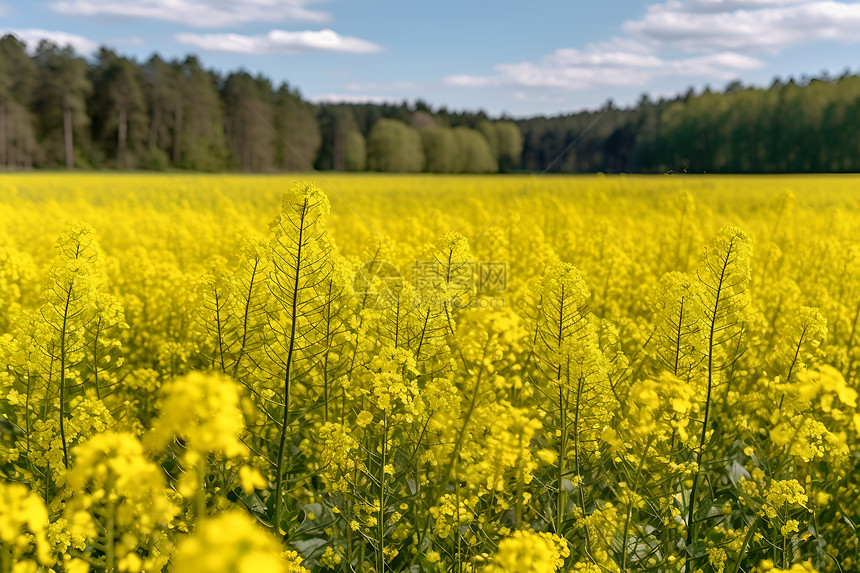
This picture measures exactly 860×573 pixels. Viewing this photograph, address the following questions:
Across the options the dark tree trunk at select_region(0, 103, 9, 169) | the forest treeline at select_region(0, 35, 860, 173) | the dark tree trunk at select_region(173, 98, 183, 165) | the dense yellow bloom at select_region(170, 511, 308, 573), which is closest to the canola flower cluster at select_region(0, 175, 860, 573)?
the dense yellow bloom at select_region(170, 511, 308, 573)

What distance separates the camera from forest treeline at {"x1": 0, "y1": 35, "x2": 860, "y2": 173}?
8492mm

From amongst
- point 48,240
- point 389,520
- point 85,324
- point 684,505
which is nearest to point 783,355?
point 684,505

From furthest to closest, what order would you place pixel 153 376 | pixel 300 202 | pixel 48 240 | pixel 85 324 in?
pixel 48 240 → pixel 153 376 → pixel 85 324 → pixel 300 202

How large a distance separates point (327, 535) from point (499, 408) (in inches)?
51.2

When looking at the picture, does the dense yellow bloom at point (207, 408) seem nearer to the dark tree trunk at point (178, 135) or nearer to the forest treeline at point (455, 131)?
the forest treeline at point (455, 131)

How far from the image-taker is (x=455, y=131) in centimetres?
1609

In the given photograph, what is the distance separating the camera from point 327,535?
3115mm

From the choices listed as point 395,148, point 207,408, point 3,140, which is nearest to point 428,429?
point 207,408

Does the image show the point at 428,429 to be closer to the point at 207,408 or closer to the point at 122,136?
the point at 207,408

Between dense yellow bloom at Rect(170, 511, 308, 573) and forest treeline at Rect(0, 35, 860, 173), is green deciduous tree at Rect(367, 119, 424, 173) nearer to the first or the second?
forest treeline at Rect(0, 35, 860, 173)

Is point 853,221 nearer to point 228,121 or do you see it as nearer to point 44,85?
point 228,121

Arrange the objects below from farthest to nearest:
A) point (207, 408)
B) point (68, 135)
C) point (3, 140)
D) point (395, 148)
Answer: point (68, 135)
point (3, 140)
point (395, 148)
point (207, 408)

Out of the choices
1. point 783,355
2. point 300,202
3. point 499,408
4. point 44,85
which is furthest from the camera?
point 44,85

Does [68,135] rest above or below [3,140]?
above
